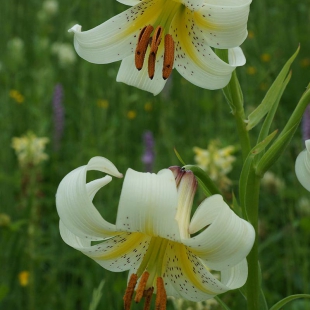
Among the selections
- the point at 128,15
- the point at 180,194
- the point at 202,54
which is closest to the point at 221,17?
the point at 202,54

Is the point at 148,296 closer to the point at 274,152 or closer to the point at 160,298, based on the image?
the point at 160,298

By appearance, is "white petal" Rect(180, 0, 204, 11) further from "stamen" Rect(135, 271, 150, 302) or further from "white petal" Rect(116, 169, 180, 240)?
"stamen" Rect(135, 271, 150, 302)

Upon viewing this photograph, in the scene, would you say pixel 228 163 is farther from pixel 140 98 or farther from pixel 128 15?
pixel 140 98

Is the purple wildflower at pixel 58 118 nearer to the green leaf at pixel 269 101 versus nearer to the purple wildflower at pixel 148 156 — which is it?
the purple wildflower at pixel 148 156

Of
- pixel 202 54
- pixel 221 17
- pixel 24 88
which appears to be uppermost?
pixel 221 17

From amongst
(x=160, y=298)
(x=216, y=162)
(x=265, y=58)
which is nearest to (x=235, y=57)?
(x=160, y=298)

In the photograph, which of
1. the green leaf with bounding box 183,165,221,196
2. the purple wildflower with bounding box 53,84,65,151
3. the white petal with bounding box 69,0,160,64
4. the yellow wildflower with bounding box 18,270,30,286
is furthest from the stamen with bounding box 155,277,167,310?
the purple wildflower with bounding box 53,84,65,151
